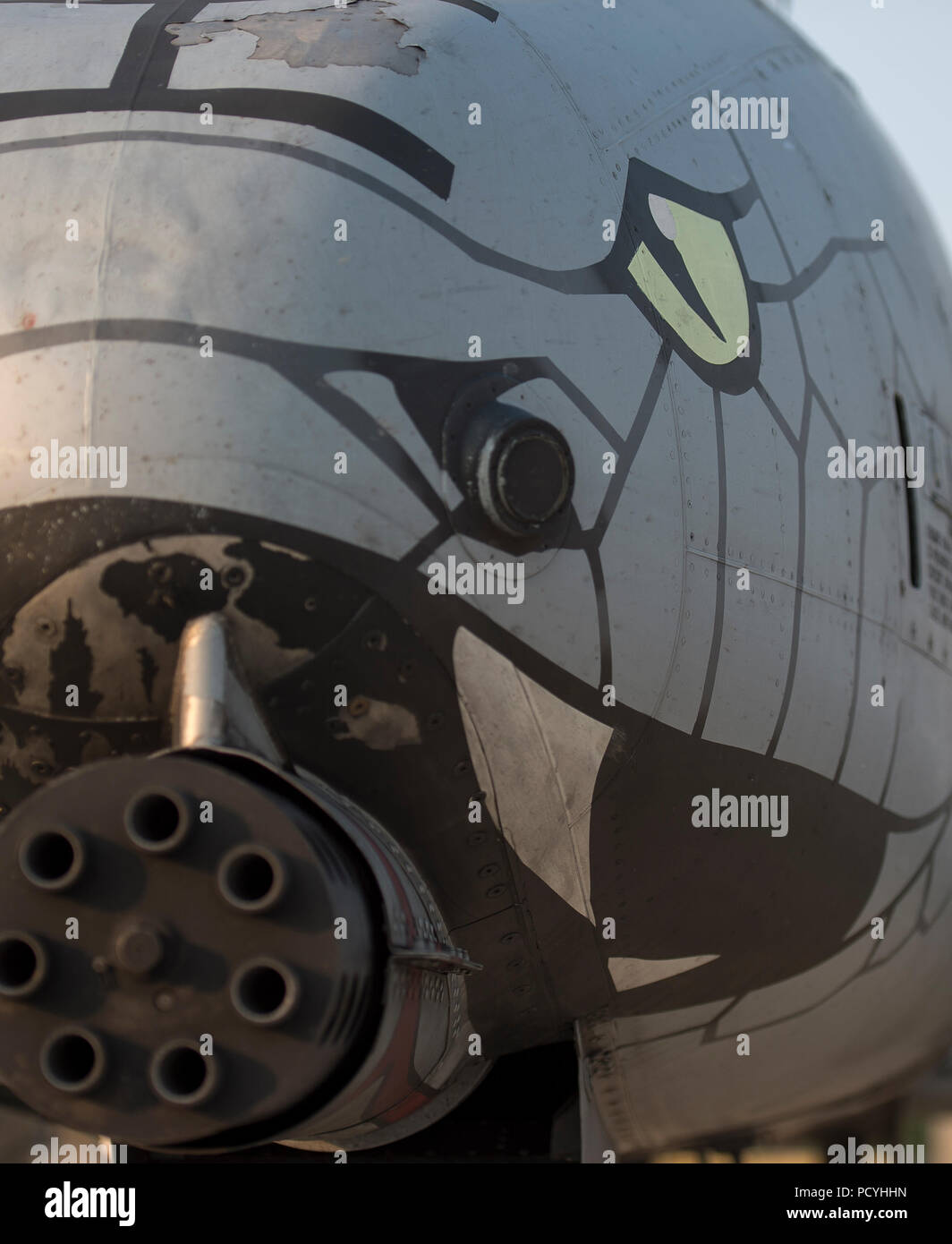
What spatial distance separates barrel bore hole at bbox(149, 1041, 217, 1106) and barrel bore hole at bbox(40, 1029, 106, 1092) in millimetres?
98

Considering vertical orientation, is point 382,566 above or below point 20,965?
above

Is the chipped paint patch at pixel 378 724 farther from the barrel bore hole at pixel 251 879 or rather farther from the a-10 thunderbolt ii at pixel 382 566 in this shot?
the barrel bore hole at pixel 251 879

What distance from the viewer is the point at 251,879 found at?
8.20 ft

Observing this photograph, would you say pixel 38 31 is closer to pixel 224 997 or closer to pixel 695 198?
pixel 695 198

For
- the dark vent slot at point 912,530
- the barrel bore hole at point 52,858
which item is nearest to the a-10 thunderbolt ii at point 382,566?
the barrel bore hole at point 52,858

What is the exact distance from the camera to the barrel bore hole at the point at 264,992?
2432mm

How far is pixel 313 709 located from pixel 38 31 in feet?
5.48

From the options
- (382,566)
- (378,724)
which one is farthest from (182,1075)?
(382,566)

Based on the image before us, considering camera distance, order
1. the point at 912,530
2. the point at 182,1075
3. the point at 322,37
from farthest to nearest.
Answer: the point at 912,530 → the point at 322,37 → the point at 182,1075

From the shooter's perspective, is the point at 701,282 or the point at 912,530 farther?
the point at 912,530

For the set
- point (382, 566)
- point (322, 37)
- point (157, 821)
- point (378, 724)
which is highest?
point (322, 37)

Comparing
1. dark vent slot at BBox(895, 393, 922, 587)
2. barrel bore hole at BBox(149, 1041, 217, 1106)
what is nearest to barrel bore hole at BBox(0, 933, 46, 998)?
barrel bore hole at BBox(149, 1041, 217, 1106)

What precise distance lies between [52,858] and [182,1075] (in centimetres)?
42

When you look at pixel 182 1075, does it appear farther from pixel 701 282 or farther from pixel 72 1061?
pixel 701 282
